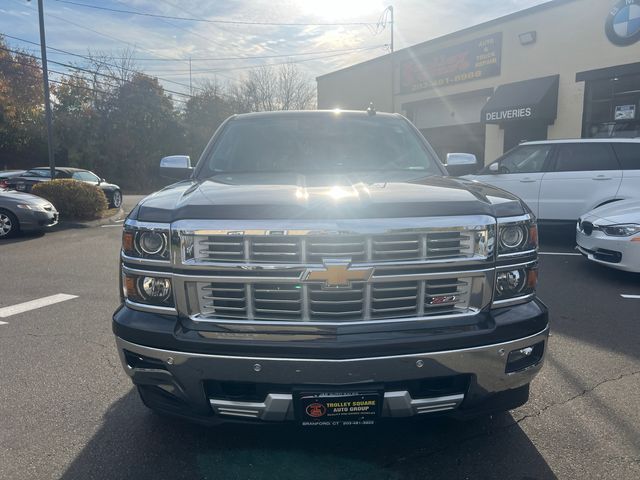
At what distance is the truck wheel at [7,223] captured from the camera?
34.1ft

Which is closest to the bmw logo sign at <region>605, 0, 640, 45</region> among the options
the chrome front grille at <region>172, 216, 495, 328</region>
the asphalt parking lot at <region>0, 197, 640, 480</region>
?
the asphalt parking lot at <region>0, 197, 640, 480</region>

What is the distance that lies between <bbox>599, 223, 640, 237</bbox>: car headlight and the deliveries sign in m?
13.1

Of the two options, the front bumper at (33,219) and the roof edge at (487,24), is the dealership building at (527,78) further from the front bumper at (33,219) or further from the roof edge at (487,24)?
the front bumper at (33,219)

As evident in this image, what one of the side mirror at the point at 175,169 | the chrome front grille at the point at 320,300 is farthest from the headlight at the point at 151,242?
Result: the side mirror at the point at 175,169

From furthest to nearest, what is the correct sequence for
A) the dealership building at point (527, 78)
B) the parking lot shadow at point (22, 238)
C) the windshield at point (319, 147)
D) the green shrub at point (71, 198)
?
the dealership building at point (527, 78)
the green shrub at point (71, 198)
the parking lot shadow at point (22, 238)
the windshield at point (319, 147)

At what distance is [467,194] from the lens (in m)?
2.61

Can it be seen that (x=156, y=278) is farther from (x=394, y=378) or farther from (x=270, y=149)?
(x=270, y=149)

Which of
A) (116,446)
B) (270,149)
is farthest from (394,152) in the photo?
(116,446)

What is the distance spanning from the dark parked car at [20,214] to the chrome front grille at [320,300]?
9.79 meters

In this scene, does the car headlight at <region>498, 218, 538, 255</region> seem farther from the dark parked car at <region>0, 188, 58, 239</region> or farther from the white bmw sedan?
the dark parked car at <region>0, 188, 58, 239</region>

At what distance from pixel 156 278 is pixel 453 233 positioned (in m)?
1.39

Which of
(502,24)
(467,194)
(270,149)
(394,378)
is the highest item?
(502,24)

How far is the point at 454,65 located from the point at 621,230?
15.2 metres

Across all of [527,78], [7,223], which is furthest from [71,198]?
[527,78]
